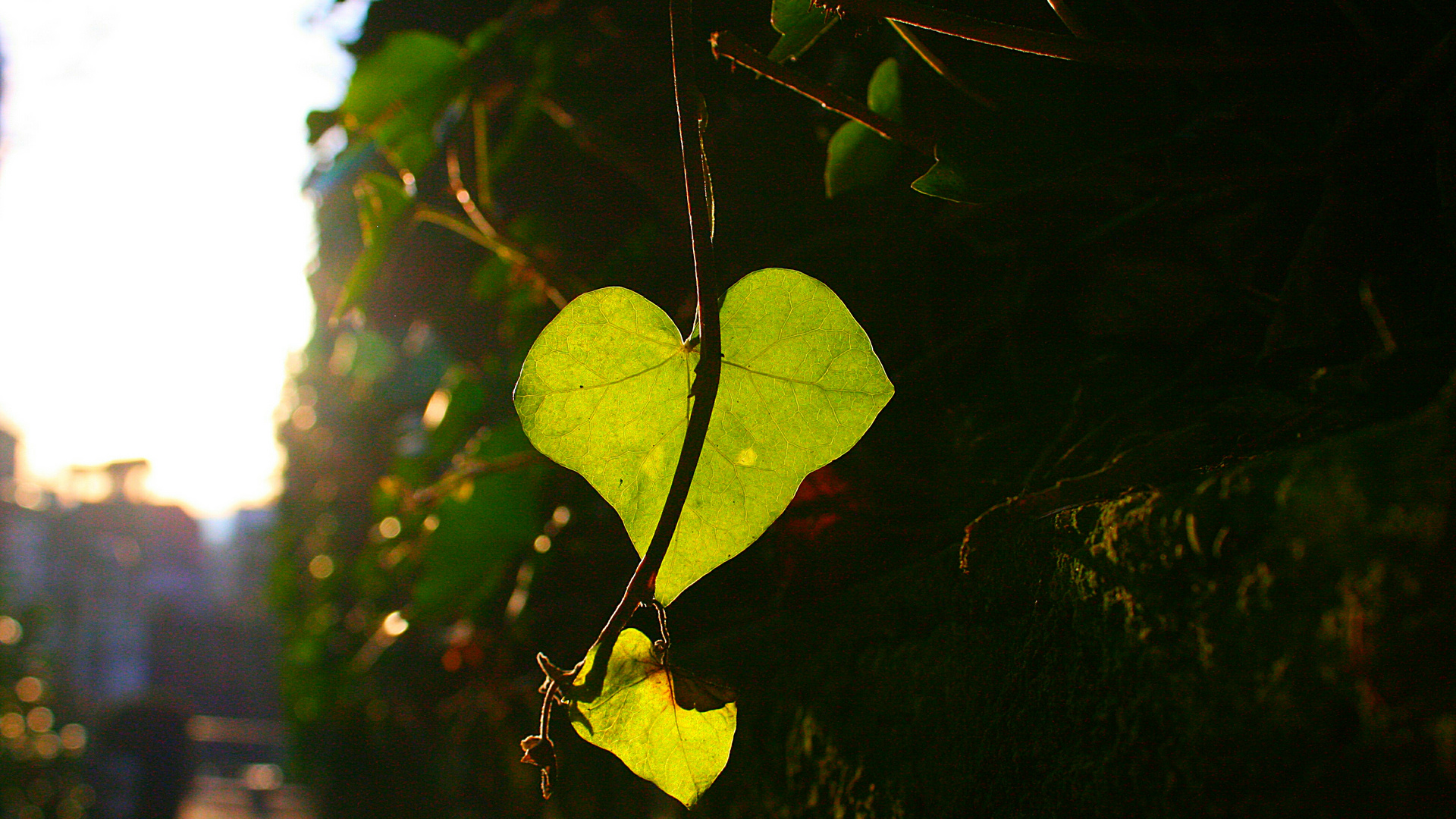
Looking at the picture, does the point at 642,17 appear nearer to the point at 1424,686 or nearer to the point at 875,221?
the point at 875,221

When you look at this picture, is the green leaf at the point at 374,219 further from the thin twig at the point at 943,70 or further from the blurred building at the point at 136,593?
the blurred building at the point at 136,593

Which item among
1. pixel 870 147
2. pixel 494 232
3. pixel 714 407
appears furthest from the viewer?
pixel 494 232

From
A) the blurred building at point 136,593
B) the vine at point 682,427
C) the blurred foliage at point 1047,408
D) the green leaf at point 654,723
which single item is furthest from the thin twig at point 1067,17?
the blurred building at point 136,593

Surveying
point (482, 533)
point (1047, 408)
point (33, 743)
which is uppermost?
point (1047, 408)

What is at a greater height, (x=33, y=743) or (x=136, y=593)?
(x=33, y=743)

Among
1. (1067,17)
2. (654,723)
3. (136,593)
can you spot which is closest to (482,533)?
(654,723)

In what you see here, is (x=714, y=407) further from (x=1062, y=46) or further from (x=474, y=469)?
(x=474, y=469)

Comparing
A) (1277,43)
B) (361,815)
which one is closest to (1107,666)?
(1277,43)
